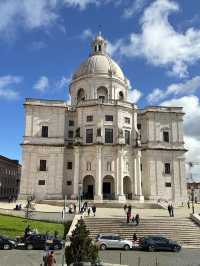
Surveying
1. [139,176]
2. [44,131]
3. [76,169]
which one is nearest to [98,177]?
[76,169]

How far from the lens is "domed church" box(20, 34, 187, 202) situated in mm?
64000

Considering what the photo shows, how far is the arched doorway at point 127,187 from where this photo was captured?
64.9 meters

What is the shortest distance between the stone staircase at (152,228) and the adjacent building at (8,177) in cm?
5399

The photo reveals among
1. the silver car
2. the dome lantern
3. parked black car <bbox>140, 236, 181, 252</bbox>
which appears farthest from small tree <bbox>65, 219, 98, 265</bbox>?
the dome lantern

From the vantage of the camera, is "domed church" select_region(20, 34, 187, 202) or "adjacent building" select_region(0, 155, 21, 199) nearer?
"domed church" select_region(20, 34, 187, 202)

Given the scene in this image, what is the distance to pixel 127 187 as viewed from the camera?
216ft

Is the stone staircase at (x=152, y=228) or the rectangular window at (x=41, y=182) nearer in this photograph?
the stone staircase at (x=152, y=228)

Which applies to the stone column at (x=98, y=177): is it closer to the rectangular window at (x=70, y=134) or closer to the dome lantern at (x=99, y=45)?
the rectangular window at (x=70, y=134)

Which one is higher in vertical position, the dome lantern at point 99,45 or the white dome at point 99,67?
the dome lantern at point 99,45

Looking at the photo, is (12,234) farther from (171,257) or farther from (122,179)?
(122,179)

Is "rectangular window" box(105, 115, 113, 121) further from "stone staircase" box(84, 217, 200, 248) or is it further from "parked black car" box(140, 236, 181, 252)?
"parked black car" box(140, 236, 181, 252)

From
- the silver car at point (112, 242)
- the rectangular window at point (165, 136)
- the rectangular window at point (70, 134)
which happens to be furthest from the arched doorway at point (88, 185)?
the silver car at point (112, 242)

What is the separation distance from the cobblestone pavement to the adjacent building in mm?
62783

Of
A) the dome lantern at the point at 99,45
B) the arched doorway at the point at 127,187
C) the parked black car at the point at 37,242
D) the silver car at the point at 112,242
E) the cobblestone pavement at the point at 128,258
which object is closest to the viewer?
the cobblestone pavement at the point at 128,258
